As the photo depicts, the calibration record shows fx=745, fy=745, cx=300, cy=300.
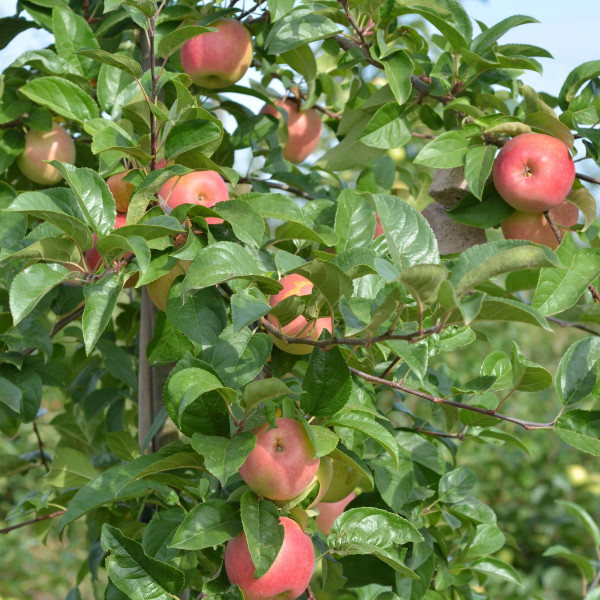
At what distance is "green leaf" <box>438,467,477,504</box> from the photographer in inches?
47.1

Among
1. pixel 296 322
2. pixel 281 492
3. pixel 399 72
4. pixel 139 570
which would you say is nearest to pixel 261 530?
pixel 281 492

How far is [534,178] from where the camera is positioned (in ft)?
3.53

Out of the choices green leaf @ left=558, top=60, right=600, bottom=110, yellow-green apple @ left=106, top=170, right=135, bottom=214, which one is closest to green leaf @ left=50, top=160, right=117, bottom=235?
yellow-green apple @ left=106, top=170, right=135, bottom=214

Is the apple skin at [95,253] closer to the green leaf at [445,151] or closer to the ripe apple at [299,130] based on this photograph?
the green leaf at [445,151]

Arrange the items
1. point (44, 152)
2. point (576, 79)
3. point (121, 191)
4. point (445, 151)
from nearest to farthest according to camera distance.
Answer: point (121, 191) → point (445, 151) → point (576, 79) → point (44, 152)

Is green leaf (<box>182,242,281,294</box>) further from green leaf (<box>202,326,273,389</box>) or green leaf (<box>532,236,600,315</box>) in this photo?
green leaf (<box>532,236,600,315</box>)

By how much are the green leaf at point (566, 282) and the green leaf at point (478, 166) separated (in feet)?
0.54

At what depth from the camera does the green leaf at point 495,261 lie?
629mm

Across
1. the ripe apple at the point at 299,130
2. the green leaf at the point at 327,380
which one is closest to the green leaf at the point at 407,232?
the green leaf at the point at 327,380

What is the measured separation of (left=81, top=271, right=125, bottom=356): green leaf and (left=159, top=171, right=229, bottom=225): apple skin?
5.7 inches

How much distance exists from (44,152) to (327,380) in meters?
0.76

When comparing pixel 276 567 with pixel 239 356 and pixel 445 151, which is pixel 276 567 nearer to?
pixel 239 356

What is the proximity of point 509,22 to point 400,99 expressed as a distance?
203mm

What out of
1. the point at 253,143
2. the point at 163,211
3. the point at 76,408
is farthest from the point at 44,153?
the point at 76,408
